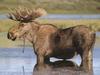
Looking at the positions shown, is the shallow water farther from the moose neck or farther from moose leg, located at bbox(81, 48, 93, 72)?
moose leg, located at bbox(81, 48, 93, 72)

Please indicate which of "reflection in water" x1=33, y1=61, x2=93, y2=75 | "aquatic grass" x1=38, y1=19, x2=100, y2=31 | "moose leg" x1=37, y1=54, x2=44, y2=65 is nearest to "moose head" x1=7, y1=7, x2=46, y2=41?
"aquatic grass" x1=38, y1=19, x2=100, y2=31

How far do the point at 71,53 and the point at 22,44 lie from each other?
21.7 inches

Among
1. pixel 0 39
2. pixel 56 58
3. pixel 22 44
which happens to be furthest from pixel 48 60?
pixel 0 39

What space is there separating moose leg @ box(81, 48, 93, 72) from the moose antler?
2.05 feet

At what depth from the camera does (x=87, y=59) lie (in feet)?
13.1

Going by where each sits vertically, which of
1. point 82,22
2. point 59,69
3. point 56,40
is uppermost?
point 82,22

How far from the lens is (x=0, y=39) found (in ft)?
13.0

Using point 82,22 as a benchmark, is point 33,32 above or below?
below

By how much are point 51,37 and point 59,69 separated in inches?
14.5

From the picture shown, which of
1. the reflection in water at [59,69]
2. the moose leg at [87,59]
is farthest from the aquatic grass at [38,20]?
the reflection in water at [59,69]

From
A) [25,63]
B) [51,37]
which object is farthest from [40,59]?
[51,37]

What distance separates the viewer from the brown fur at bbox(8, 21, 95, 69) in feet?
13.0

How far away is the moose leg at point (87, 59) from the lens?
398cm

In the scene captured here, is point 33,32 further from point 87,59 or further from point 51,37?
point 87,59
